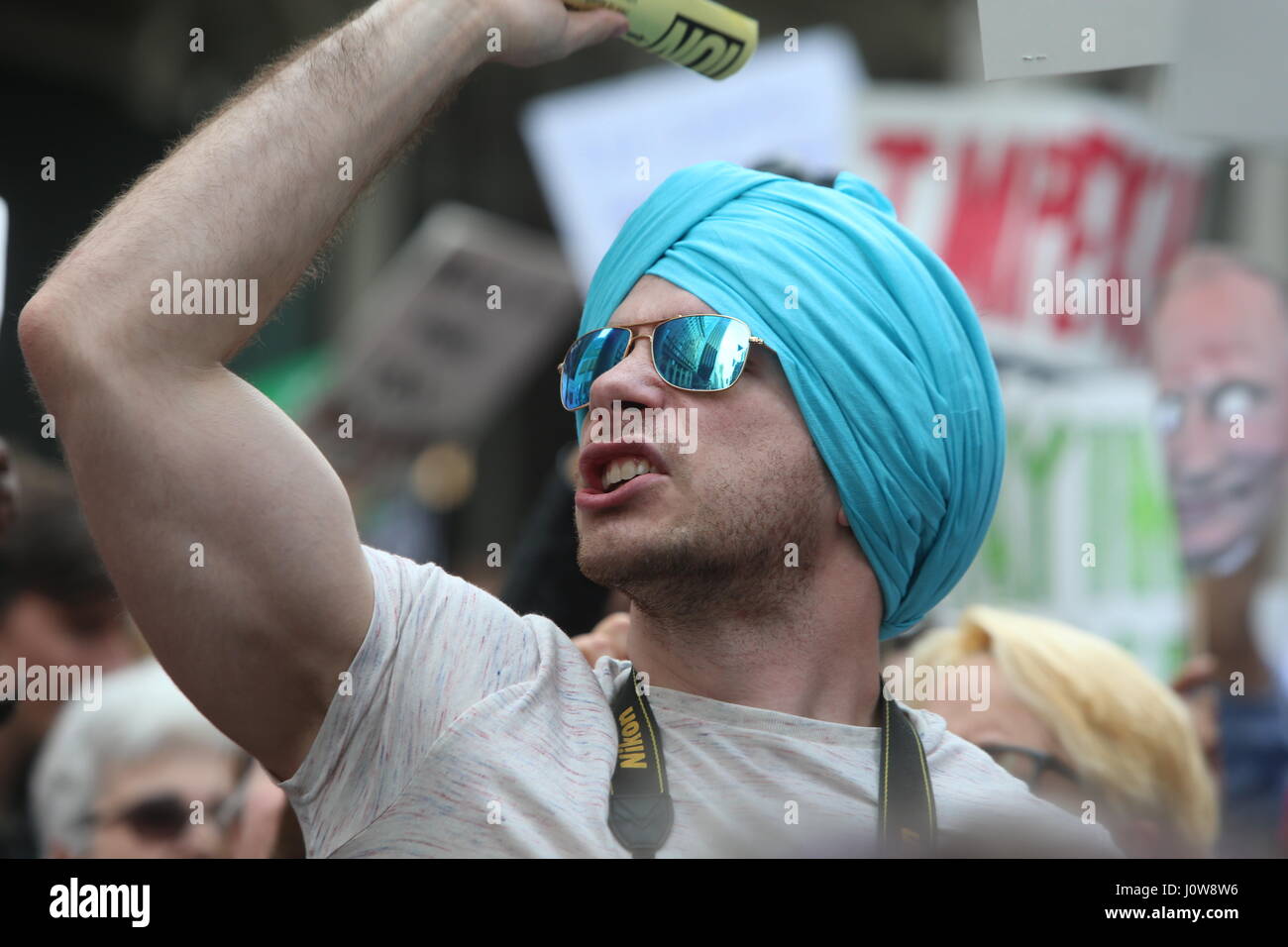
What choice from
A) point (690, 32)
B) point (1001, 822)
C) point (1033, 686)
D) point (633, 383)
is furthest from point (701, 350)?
point (1033, 686)

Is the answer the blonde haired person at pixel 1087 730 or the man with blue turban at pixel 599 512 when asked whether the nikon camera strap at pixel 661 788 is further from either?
the blonde haired person at pixel 1087 730

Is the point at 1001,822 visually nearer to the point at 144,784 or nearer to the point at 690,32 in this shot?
the point at 690,32

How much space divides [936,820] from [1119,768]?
123cm

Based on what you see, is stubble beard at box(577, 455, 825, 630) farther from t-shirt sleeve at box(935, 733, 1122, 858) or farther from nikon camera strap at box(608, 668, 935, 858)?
t-shirt sleeve at box(935, 733, 1122, 858)

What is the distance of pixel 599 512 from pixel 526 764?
16.0 inches

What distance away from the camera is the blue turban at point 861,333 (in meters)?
2.40

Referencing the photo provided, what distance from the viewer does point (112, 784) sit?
363 cm

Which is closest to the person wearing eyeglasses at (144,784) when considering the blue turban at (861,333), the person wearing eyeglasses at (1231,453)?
the blue turban at (861,333)

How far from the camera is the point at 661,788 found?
2.18 m

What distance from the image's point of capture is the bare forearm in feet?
6.58

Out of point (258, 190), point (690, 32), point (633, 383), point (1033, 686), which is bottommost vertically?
point (1033, 686)

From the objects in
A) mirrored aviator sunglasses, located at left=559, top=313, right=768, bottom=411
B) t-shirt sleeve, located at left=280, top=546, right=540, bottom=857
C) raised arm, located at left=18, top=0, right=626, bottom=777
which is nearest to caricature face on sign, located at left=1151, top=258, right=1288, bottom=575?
mirrored aviator sunglasses, located at left=559, top=313, right=768, bottom=411

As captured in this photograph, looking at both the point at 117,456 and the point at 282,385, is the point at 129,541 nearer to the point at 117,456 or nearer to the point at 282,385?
the point at 117,456

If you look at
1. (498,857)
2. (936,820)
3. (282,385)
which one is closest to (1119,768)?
(936,820)
